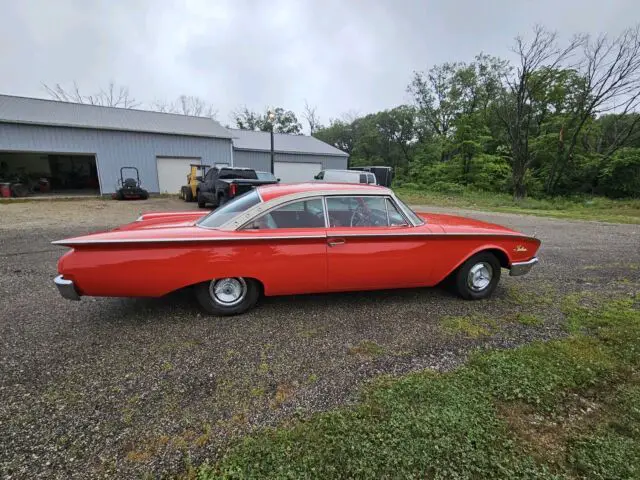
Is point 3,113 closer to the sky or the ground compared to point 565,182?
closer to the sky

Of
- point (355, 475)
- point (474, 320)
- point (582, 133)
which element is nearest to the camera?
point (355, 475)

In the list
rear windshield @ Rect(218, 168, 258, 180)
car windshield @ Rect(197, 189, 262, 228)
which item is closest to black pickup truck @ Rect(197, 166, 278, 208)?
rear windshield @ Rect(218, 168, 258, 180)

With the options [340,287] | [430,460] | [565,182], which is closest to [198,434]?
[430,460]

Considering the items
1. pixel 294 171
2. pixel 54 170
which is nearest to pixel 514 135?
pixel 294 171

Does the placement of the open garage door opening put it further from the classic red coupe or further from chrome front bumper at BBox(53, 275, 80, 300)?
the classic red coupe

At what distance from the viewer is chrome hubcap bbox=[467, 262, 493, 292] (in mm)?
3654

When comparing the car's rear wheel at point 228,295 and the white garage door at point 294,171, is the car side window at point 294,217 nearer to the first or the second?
the car's rear wheel at point 228,295

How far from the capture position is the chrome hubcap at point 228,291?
313cm

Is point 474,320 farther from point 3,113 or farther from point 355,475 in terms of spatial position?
point 3,113

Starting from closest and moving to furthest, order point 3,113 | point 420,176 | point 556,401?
point 556,401 < point 3,113 < point 420,176

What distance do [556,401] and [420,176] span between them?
3197 centimetres

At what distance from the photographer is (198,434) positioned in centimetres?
178

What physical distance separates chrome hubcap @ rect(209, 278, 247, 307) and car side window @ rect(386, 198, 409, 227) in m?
1.77

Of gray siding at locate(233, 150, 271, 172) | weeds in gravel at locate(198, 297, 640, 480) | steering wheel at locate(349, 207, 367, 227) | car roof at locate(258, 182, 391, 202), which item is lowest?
weeds in gravel at locate(198, 297, 640, 480)
